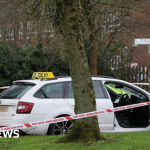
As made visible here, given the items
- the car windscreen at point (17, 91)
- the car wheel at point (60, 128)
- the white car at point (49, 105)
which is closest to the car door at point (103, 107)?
the white car at point (49, 105)

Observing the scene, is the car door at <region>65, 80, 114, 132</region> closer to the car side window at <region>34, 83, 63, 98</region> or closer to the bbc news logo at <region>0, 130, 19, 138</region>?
the car side window at <region>34, 83, 63, 98</region>

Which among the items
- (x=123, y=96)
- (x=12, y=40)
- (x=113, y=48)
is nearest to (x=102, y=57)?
(x=113, y=48)

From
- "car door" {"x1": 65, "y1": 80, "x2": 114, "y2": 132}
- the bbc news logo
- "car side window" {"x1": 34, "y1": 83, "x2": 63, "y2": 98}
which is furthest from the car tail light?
"car door" {"x1": 65, "y1": 80, "x2": 114, "y2": 132}

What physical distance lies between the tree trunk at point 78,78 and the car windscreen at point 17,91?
1.68m

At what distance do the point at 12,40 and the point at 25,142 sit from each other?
16.4m

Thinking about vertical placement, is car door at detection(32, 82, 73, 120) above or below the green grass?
above

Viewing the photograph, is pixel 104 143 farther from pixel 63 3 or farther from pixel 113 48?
pixel 113 48

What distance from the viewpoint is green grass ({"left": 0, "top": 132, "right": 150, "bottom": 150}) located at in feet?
17.3

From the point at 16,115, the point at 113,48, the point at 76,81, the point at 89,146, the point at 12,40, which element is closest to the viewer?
the point at 89,146

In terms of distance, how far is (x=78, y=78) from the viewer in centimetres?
571

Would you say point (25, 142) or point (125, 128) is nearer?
point (25, 142)

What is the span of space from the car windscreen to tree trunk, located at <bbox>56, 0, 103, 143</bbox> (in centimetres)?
168

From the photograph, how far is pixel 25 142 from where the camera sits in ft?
19.8

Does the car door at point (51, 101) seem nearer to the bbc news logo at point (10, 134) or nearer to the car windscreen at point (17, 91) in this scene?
the car windscreen at point (17, 91)
